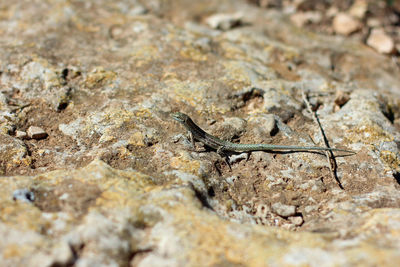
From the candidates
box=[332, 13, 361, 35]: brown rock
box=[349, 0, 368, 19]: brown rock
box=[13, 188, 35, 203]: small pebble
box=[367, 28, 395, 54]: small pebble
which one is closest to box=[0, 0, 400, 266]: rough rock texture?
box=[13, 188, 35, 203]: small pebble

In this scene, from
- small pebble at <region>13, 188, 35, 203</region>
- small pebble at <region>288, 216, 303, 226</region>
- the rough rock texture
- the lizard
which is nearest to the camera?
the rough rock texture

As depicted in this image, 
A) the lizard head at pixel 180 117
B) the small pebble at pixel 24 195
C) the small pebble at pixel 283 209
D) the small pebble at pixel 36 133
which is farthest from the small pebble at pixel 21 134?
the small pebble at pixel 283 209

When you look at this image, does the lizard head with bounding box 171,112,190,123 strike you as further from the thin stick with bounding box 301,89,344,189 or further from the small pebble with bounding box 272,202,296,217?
the thin stick with bounding box 301,89,344,189

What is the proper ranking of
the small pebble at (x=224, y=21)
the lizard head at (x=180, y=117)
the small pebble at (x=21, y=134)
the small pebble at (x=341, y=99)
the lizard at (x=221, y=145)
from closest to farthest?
the small pebble at (x=21, y=134) < the lizard at (x=221, y=145) < the lizard head at (x=180, y=117) < the small pebble at (x=341, y=99) < the small pebble at (x=224, y=21)

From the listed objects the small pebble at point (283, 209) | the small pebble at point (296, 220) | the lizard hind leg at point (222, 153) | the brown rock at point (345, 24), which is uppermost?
the brown rock at point (345, 24)

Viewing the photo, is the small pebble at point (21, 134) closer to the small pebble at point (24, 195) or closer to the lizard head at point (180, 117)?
the small pebble at point (24, 195)

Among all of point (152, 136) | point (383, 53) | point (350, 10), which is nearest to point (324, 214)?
point (152, 136)

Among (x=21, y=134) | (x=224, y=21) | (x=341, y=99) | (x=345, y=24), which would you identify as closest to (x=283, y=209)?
(x=341, y=99)
